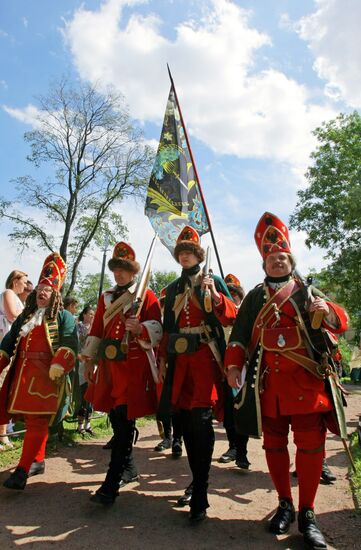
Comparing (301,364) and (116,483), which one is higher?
(301,364)

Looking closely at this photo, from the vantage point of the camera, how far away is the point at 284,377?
3.18m

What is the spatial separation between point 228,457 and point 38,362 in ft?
7.82

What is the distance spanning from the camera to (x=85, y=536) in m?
3.04

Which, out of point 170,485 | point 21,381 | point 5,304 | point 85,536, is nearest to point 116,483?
point 85,536

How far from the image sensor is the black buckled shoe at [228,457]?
16.5 ft

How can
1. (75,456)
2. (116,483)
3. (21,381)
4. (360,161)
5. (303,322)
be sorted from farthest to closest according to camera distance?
(360,161), (75,456), (21,381), (116,483), (303,322)

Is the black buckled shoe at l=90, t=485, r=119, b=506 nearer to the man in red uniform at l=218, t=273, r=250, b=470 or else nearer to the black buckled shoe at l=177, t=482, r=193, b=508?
the black buckled shoe at l=177, t=482, r=193, b=508

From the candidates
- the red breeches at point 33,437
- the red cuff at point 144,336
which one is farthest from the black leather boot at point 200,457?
the red breeches at point 33,437

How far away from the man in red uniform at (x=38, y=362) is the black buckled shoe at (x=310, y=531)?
2.18 m

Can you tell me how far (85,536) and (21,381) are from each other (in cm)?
151

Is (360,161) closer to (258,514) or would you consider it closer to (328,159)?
(328,159)

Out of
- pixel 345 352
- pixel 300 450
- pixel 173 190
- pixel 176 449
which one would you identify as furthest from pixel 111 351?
pixel 345 352

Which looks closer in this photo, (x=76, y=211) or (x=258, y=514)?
(x=258, y=514)

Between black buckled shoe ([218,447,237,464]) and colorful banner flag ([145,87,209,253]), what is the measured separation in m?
2.43
